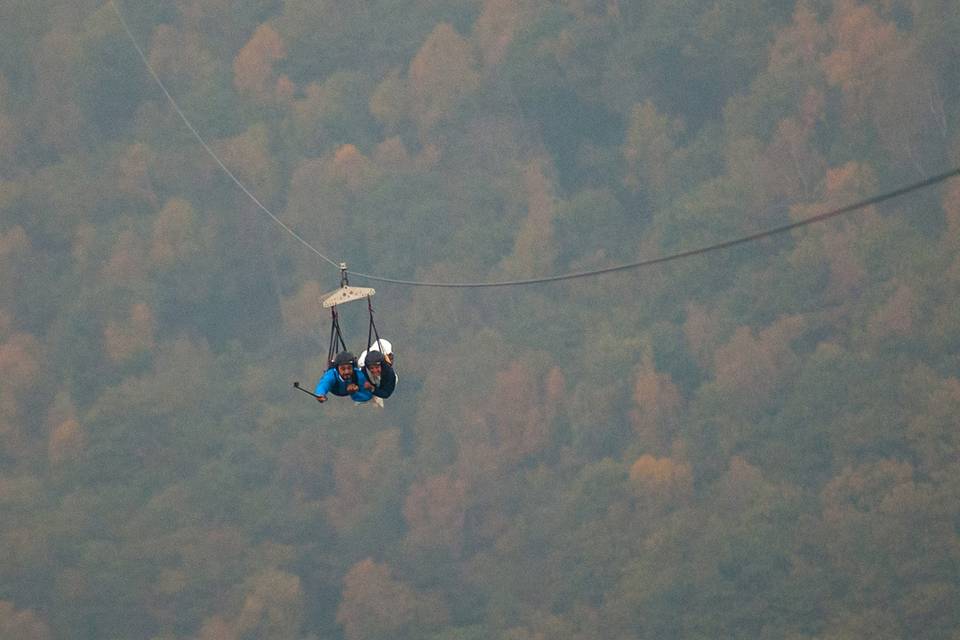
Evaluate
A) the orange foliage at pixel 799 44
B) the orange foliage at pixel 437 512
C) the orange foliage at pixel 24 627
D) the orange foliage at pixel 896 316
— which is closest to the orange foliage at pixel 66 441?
the orange foliage at pixel 24 627

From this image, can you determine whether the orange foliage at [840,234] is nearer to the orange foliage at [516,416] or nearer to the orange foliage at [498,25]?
the orange foliage at [516,416]

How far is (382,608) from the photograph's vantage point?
66.0 metres

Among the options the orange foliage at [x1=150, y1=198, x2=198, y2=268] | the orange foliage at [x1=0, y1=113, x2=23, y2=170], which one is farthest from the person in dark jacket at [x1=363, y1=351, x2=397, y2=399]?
the orange foliage at [x1=0, y1=113, x2=23, y2=170]

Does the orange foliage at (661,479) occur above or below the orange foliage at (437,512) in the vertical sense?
below

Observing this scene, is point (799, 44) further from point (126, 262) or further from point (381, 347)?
point (381, 347)

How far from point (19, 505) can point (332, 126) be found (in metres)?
25.7

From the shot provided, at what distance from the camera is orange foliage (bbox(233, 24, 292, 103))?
88938mm

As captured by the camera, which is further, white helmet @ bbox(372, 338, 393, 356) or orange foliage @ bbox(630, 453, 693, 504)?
orange foliage @ bbox(630, 453, 693, 504)

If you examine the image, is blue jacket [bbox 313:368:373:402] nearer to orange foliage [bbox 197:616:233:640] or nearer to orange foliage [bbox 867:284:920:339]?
orange foliage [bbox 197:616:233:640]

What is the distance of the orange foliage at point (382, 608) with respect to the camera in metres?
65.5

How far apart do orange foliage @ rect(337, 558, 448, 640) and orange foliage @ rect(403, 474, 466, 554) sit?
8.37ft

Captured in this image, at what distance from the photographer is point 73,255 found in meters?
84.1

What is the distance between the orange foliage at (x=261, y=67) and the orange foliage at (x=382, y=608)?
3084 cm

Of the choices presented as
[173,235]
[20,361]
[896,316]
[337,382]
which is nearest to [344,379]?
[337,382]
